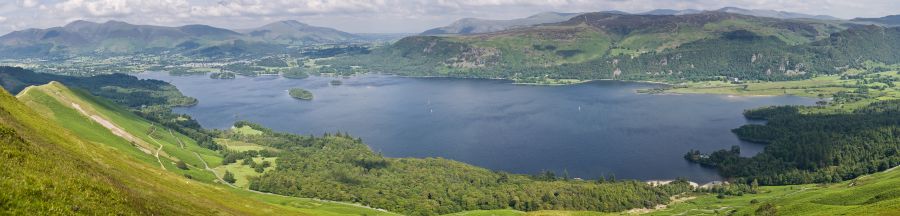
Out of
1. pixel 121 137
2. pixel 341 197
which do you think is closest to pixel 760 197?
pixel 341 197

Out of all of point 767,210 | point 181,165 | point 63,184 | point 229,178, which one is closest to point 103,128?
point 181,165

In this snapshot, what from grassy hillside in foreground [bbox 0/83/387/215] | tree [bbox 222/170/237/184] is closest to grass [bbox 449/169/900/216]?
tree [bbox 222/170/237/184]

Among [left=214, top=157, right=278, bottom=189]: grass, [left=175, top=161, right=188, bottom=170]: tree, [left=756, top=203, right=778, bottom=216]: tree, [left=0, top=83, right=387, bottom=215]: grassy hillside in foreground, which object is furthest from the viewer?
[left=214, top=157, right=278, bottom=189]: grass

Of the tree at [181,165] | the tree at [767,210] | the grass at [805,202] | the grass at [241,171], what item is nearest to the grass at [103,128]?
the tree at [181,165]

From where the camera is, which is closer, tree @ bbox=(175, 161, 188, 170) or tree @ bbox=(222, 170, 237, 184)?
tree @ bbox=(175, 161, 188, 170)

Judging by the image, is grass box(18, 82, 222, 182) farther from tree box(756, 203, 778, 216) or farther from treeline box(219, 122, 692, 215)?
tree box(756, 203, 778, 216)

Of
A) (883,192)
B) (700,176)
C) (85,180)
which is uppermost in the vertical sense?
(85,180)

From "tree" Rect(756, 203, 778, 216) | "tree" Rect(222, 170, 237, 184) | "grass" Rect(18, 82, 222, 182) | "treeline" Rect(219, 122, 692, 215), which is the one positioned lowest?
"treeline" Rect(219, 122, 692, 215)

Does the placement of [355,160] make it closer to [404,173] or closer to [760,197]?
[404,173]
